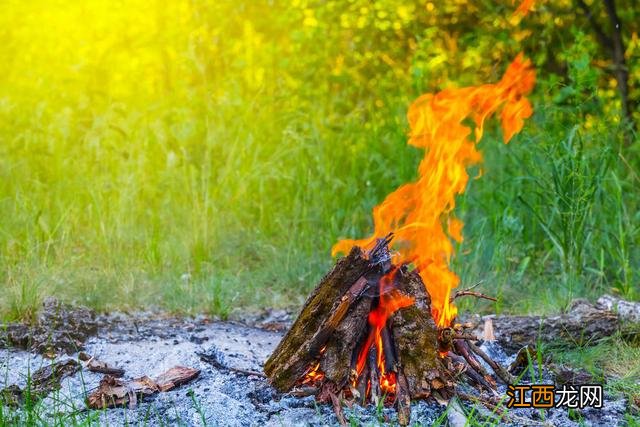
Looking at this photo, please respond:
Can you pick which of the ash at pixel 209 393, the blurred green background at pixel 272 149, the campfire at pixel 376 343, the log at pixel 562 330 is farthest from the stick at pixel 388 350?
the blurred green background at pixel 272 149

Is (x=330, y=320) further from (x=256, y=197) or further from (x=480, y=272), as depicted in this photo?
(x=256, y=197)

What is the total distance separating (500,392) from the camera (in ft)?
10.9

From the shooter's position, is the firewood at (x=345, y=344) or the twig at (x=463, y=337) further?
the twig at (x=463, y=337)

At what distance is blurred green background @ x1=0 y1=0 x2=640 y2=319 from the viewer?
4945 millimetres

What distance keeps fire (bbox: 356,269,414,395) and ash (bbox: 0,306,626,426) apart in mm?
158

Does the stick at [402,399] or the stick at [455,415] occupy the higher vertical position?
the stick at [402,399]

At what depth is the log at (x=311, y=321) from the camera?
3197 millimetres

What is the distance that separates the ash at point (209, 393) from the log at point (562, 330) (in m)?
0.13

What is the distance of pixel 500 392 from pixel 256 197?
3350mm

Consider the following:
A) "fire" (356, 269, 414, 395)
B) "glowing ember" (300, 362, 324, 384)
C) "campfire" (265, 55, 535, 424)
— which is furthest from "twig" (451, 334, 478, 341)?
"glowing ember" (300, 362, 324, 384)

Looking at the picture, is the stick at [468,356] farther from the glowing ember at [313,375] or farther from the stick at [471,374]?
the glowing ember at [313,375]

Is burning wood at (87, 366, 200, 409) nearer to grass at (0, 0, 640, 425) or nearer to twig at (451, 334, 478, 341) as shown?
grass at (0, 0, 640, 425)

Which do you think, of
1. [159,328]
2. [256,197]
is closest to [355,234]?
[256,197]

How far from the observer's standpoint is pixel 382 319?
3225 mm
